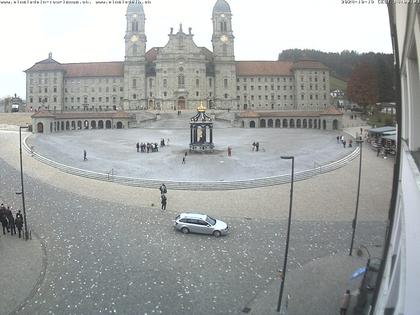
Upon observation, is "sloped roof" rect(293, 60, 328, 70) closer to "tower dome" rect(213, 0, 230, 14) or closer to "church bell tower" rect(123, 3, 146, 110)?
"tower dome" rect(213, 0, 230, 14)

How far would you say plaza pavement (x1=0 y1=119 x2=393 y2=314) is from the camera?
1509 centimetres

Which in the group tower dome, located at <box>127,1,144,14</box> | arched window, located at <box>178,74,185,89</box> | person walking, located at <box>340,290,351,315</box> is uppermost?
tower dome, located at <box>127,1,144,14</box>

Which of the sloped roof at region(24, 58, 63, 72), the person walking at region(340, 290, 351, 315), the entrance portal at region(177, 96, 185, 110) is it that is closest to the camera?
the person walking at region(340, 290, 351, 315)

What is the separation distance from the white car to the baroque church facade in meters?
82.4

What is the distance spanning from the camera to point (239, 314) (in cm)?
1384

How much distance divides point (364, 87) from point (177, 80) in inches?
1732

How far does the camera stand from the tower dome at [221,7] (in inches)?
4203

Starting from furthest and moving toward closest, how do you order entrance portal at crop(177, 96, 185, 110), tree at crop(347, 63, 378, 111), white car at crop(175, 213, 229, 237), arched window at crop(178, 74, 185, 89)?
entrance portal at crop(177, 96, 185, 110), arched window at crop(178, 74, 185, 89), tree at crop(347, 63, 378, 111), white car at crop(175, 213, 229, 237)

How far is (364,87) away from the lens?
82.2m

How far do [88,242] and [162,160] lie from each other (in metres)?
22.3

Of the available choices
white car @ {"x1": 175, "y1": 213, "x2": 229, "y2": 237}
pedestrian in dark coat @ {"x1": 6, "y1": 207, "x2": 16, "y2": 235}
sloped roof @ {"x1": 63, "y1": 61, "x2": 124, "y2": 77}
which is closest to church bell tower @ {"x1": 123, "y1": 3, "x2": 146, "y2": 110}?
sloped roof @ {"x1": 63, "y1": 61, "x2": 124, "y2": 77}

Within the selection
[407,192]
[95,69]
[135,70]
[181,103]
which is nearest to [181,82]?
[181,103]

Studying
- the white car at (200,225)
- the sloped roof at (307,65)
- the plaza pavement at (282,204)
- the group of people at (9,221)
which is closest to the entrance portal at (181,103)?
the sloped roof at (307,65)

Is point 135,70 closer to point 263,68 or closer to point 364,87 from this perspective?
point 263,68
